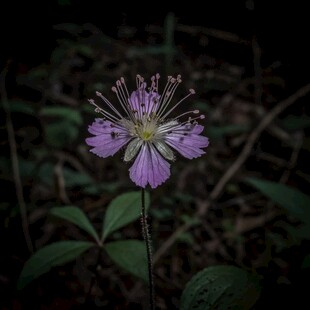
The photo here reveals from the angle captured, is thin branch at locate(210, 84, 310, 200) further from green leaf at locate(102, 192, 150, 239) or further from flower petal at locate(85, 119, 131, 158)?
flower petal at locate(85, 119, 131, 158)

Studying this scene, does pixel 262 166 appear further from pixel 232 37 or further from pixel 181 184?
pixel 232 37

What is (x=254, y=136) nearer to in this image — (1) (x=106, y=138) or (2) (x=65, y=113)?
(2) (x=65, y=113)

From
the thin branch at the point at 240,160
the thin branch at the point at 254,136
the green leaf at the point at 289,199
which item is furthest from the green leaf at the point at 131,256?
the thin branch at the point at 254,136

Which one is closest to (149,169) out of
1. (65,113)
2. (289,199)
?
(289,199)

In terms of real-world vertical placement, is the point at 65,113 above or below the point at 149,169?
above

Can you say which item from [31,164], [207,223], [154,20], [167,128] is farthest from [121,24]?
[167,128]

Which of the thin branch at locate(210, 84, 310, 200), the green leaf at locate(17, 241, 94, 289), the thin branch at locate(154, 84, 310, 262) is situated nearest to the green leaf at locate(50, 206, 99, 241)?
the green leaf at locate(17, 241, 94, 289)

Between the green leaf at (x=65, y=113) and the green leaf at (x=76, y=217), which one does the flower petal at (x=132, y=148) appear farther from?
the green leaf at (x=65, y=113)
